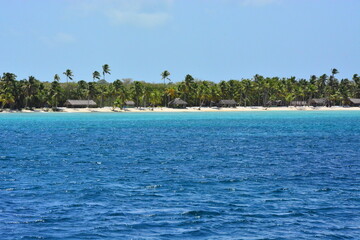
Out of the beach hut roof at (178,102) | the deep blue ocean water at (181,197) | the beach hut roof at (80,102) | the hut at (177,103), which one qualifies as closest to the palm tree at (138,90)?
the beach hut roof at (178,102)

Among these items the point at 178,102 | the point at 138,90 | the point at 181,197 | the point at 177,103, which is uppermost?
the point at 138,90

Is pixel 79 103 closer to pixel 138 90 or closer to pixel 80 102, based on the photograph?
pixel 80 102

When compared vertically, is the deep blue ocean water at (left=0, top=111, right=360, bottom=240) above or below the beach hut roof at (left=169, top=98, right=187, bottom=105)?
below

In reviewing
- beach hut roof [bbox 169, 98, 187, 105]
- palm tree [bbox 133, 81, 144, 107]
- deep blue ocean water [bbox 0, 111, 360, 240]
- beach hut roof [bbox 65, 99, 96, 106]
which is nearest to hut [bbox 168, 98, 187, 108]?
beach hut roof [bbox 169, 98, 187, 105]

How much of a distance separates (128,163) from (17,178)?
9.66 m

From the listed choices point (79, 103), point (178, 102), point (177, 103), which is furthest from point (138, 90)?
point (79, 103)

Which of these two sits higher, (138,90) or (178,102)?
(138,90)

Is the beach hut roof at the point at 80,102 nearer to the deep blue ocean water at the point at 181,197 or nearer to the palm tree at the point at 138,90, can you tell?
the palm tree at the point at 138,90

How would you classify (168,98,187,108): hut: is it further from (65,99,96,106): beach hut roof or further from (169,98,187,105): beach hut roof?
(65,99,96,106): beach hut roof

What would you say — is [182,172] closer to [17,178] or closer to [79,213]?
[17,178]

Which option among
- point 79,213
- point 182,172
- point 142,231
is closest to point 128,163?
point 182,172

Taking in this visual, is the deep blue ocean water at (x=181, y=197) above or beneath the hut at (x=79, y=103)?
beneath

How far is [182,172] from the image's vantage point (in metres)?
32.1

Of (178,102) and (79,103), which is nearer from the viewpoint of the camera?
(79,103)
